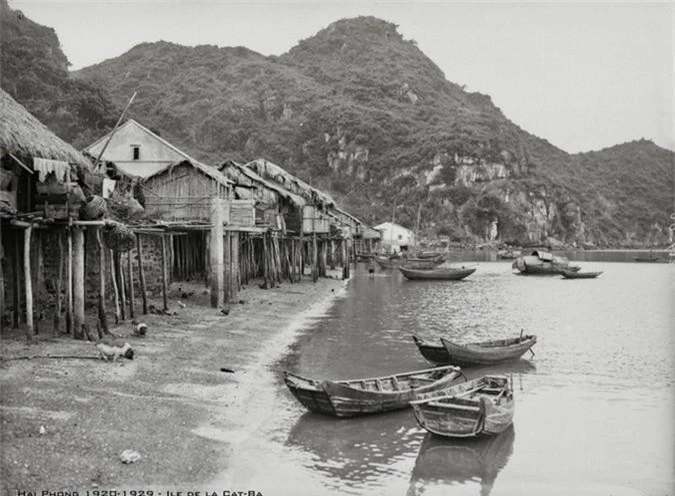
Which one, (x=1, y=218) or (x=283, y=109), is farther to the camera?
(x=283, y=109)

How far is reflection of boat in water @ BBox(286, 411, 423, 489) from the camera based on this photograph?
1199 centimetres

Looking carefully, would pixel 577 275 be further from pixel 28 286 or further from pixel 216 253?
pixel 28 286

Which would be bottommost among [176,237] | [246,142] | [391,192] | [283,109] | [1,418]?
[1,418]

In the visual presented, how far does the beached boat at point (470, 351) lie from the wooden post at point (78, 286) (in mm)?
10193

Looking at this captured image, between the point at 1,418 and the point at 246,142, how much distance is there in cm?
16103

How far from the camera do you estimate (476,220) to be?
564 feet

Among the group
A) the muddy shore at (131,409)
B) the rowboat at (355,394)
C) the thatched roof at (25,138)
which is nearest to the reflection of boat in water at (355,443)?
the rowboat at (355,394)

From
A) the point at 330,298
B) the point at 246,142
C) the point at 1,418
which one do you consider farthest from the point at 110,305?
the point at 246,142

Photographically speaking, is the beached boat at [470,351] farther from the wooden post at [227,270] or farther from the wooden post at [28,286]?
the wooden post at [28,286]

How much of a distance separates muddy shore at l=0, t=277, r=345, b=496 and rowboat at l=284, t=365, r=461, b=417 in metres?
1.18

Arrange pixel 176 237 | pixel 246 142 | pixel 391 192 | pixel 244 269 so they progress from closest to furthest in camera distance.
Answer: pixel 176 237 → pixel 244 269 → pixel 246 142 → pixel 391 192

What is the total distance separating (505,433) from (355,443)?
3604mm

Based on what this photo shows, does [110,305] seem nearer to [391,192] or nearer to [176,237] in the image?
[176,237]

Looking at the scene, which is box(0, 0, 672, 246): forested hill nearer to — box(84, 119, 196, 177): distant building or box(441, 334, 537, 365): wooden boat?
box(84, 119, 196, 177): distant building
